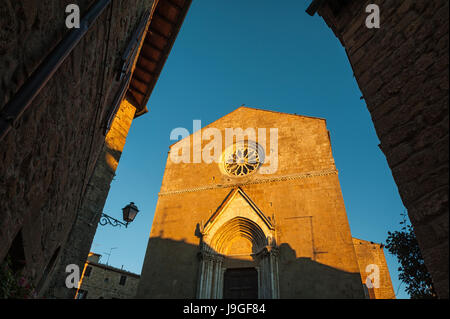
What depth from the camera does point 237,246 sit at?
10.7 m

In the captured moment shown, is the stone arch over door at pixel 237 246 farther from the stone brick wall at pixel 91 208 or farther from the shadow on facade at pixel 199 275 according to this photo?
the stone brick wall at pixel 91 208

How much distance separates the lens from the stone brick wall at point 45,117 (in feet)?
5.96

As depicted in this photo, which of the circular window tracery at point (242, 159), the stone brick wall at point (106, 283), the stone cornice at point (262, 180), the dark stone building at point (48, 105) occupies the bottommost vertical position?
the dark stone building at point (48, 105)

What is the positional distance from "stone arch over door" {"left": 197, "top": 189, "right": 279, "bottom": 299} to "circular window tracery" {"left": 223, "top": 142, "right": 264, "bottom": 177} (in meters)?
1.35

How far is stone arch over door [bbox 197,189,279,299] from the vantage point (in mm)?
9508

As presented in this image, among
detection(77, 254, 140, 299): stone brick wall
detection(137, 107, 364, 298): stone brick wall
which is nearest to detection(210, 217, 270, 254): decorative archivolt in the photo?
detection(137, 107, 364, 298): stone brick wall

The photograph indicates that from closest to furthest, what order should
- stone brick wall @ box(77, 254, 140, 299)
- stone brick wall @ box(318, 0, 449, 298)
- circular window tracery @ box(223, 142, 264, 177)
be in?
stone brick wall @ box(318, 0, 449, 298), circular window tracery @ box(223, 142, 264, 177), stone brick wall @ box(77, 254, 140, 299)

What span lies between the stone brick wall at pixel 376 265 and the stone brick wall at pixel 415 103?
39.4 ft

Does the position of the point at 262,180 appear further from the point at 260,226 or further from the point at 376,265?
the point at 376,265

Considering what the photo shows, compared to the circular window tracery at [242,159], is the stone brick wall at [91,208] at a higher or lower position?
lower

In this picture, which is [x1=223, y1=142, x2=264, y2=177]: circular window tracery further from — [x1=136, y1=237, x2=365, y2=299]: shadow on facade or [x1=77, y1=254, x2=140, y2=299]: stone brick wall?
[x1=77, y1=254, x2=140, y2=299]: stone brick wall

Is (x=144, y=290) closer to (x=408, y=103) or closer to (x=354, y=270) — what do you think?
(x=354, y=270)

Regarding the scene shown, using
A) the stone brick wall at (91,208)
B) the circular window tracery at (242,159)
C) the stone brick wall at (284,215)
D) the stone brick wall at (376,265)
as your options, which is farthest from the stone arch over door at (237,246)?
the stone brick wall at (376,265)

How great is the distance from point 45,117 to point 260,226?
29.1 ft
